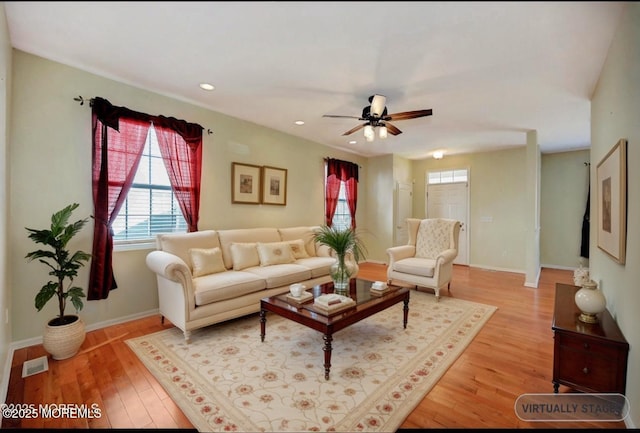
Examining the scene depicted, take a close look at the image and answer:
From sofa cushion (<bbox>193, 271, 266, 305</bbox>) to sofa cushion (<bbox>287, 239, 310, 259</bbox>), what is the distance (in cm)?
98

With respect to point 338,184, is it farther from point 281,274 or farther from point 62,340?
point 62,340

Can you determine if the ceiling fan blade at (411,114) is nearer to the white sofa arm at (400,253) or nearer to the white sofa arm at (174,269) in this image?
the white sofa arm at (400,253)

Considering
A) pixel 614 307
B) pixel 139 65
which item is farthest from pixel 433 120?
pixel 139 65

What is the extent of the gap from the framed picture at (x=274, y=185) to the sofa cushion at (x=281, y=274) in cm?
130

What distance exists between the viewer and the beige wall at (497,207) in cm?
557

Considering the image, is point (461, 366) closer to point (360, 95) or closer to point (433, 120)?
point (360, 95)

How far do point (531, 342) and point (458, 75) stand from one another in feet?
8.44

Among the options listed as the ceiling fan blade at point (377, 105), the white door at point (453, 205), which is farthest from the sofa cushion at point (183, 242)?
the white door at point (453, 205)

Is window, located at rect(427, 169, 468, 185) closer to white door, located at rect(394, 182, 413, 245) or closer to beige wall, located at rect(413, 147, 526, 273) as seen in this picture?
beige wall, located at rect(413, 147, 526, 273)

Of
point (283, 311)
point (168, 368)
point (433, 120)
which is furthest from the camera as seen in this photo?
point (433, 120)

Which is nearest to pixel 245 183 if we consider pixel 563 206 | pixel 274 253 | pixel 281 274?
pixel 274 253

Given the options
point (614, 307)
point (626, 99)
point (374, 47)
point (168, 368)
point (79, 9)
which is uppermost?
point (374, 47)

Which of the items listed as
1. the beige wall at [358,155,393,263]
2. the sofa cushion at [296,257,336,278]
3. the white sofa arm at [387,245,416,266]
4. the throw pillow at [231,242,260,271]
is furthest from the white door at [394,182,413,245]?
the throw pillow at [231,242,260,271]

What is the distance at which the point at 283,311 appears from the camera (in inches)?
92.1
